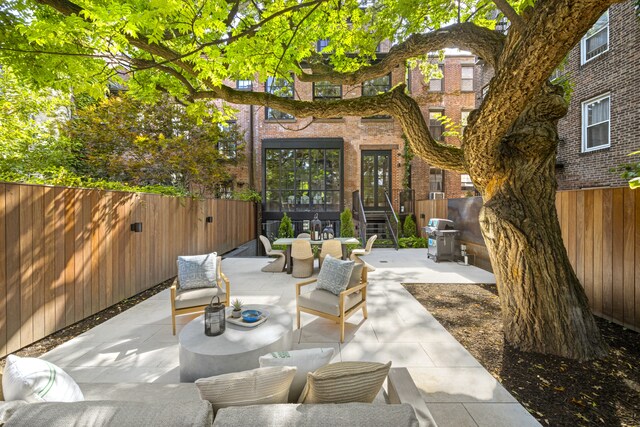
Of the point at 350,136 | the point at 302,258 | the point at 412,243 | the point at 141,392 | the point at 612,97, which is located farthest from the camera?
the point at 350,136

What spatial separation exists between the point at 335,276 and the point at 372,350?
1.09 meters

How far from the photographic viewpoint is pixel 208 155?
9672 mm

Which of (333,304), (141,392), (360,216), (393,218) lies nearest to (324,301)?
(333,304)

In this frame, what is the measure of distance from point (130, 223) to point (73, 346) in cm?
244

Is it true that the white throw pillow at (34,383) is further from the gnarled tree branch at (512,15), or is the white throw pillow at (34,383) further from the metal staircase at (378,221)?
the metal staircase at (378,221)

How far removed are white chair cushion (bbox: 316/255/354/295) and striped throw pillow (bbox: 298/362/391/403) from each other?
2.47 m

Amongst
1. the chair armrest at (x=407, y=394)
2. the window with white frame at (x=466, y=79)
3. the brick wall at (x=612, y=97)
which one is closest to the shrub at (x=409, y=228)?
the brick wall at (x=612, y=97)

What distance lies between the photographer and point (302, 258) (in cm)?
674

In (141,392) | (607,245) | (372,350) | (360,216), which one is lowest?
(372,350)

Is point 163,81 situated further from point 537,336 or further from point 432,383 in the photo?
point 537,336

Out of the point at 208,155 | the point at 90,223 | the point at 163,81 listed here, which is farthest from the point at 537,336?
the point at 208,155

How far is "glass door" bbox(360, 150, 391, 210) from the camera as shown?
14.1 meters

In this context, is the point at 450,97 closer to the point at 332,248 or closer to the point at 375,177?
the point at 375,177

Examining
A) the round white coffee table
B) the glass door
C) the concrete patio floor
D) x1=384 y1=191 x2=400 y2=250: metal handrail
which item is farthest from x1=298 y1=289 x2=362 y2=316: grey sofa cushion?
the glass door
